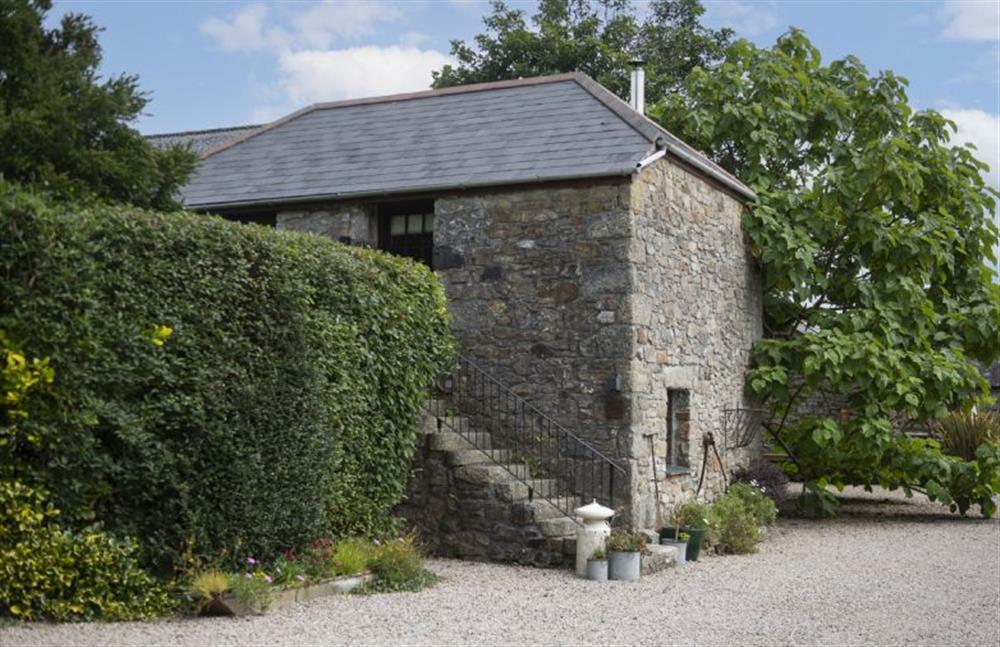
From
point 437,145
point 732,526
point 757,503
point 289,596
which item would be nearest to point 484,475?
point 289,596

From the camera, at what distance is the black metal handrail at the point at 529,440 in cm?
1246

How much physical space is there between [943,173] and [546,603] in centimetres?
1109

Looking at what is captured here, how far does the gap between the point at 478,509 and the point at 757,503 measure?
4728 mm

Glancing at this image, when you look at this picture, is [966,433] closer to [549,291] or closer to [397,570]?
[549,291]

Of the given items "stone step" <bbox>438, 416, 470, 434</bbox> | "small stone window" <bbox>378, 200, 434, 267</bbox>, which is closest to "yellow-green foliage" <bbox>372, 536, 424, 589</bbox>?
"stone step" <bbox>438, 416, 470, 434</bbox>

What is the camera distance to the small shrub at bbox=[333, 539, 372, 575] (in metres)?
9.60

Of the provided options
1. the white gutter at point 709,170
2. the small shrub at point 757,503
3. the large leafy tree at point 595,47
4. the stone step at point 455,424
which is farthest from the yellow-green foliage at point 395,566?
the large leafy tree at point 595,47

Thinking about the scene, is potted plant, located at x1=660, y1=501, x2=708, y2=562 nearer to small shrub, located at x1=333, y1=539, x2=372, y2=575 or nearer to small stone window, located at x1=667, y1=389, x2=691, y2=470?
small stone window, located at x1=667, y1=389, x2=691, y2=470

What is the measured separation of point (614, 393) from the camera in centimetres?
1252

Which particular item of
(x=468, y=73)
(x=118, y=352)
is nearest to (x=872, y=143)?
(x=118, y=352)

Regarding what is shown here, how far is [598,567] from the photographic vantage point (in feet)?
35.7

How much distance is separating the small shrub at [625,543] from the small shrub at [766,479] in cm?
475

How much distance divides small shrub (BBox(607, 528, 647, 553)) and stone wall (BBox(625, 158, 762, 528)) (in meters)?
1.17

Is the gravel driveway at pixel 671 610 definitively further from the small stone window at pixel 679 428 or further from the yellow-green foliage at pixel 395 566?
the small stone window at pixel 679 428
